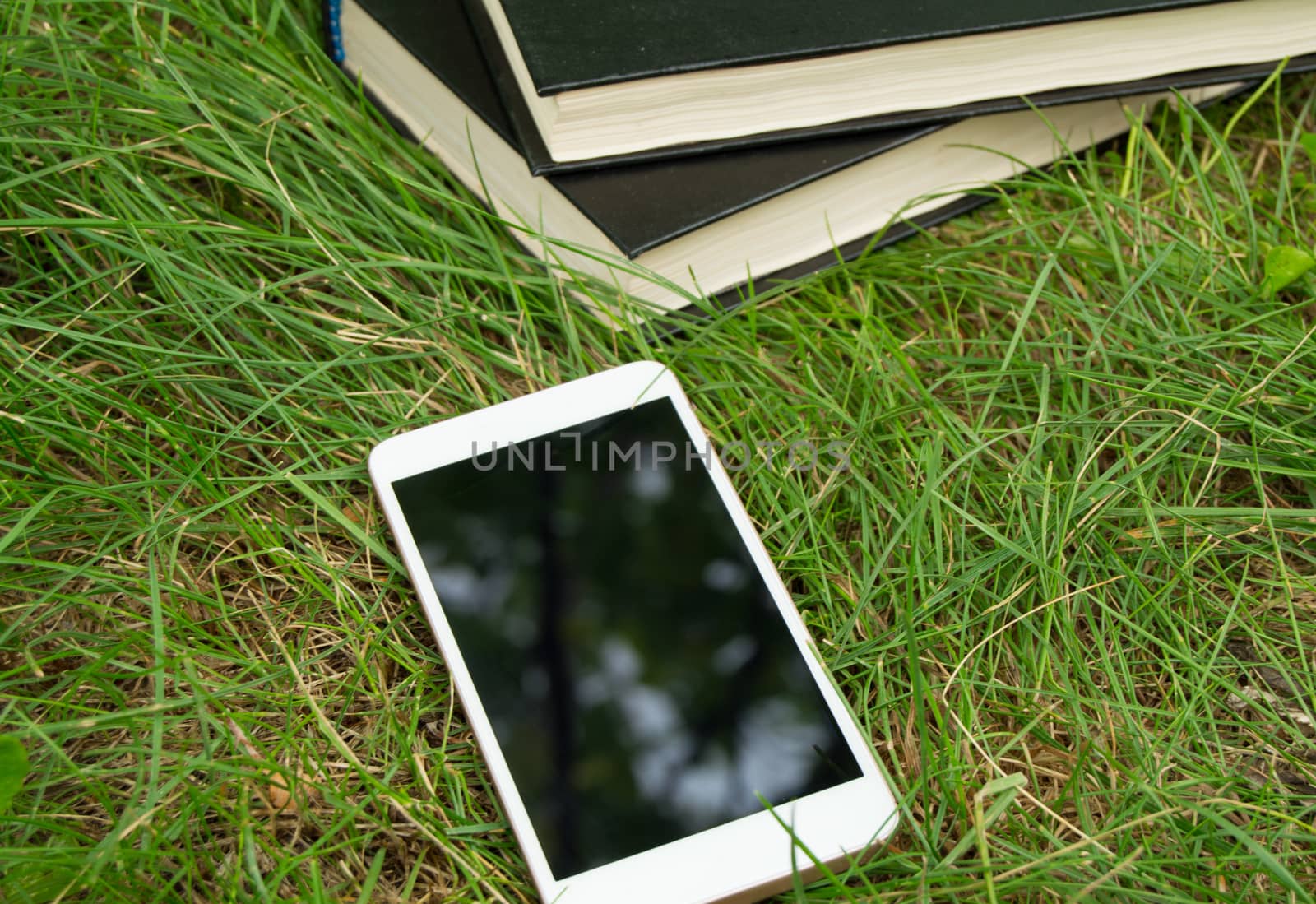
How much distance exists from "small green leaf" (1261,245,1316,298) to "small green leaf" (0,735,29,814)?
1.44 meters

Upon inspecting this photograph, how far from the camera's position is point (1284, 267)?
4.05 ft

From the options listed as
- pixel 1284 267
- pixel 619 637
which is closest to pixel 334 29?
pixel 619 637

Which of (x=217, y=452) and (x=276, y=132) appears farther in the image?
(x=276, y=132)

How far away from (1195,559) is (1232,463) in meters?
0.13

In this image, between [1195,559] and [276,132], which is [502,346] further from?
[1195,559]

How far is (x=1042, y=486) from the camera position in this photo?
3.62 ft

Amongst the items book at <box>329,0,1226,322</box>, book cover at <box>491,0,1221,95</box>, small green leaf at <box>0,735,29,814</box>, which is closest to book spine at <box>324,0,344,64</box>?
book at <box>329,0,1226,322</box>

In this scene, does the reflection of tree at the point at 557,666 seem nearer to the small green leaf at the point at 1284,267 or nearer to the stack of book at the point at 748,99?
the stack of book at the point at 748,99

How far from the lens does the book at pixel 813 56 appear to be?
44.0 inches

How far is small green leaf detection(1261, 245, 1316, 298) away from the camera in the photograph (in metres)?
1.23

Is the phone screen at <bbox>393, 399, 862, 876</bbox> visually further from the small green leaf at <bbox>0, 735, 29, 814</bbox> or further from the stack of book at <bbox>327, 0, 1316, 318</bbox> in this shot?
the small green leaf at <bbox>0, 735, 29, 814</bbox>

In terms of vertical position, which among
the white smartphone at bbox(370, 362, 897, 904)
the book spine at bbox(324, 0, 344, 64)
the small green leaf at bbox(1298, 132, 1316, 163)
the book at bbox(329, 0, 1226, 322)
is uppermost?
the book spine at bbox(324, 0, 344, 64)

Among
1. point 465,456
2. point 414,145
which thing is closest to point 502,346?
→ point 465,456

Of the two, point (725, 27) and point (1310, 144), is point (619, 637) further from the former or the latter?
point (1310, 144)
